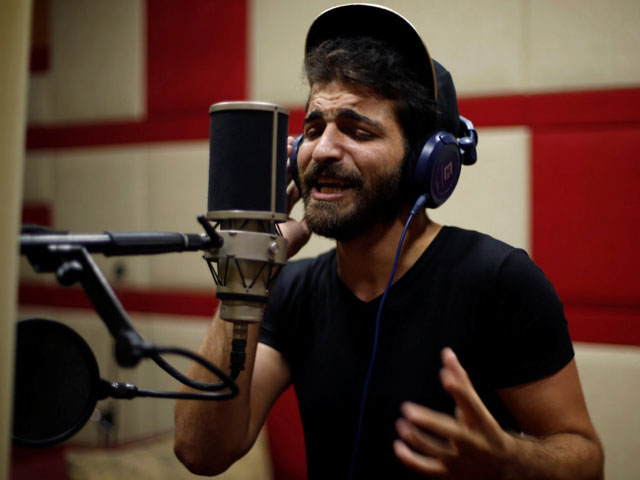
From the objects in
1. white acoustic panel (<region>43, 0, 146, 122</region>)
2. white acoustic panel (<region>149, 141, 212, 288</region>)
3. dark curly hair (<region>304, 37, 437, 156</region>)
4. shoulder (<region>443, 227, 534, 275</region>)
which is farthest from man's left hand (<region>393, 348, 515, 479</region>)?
white acoustic panel (<region>43, 0, 146, 122</region>)

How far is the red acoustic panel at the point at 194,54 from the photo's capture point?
2330mm

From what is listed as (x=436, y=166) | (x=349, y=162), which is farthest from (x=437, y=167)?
(x=349, y=162)

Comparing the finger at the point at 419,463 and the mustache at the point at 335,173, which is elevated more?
the mustache at the point at 335,173

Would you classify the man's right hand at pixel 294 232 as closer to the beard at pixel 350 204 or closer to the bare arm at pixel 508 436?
the beard at pixel 350 204

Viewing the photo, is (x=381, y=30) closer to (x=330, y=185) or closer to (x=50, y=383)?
(x=330, y=185)

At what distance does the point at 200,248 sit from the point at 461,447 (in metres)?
0.35

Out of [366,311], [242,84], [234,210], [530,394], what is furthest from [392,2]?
[234,210]

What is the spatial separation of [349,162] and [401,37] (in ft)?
0.86

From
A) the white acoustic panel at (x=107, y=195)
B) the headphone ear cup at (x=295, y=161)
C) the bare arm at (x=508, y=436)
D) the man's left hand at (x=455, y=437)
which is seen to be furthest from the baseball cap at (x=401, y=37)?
the white acoustic panel at (x=107, y=195)

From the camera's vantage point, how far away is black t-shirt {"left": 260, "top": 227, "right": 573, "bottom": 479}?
1040 millimetres

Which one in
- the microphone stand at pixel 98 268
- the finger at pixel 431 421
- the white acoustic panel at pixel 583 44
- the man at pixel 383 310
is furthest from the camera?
the white acoustic panel at pixel 583 44

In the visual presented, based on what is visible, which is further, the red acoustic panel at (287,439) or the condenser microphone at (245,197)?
the red acoustic panel at (287,439)

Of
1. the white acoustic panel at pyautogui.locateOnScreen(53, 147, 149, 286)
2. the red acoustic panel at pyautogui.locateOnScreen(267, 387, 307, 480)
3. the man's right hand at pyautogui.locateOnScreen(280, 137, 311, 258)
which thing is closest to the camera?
the man's right hand at pyautogui.locateOnScreen(280, 137, 311, 258)

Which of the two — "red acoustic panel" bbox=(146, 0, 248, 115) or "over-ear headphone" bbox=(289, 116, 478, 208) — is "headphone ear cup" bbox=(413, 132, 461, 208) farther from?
"red acoustic panel" bbox=(146, 0, 248, 115)
